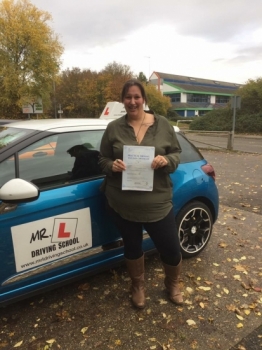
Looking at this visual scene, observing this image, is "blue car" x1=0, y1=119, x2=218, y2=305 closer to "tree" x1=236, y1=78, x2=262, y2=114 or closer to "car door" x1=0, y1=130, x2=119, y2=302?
"car door" x1=0, y1=130, x2=119, y2=302

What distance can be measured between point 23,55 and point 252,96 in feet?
73.6

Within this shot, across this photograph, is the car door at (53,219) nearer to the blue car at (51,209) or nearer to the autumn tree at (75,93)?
the blue car at (51,209)

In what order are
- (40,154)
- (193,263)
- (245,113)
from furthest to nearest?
1. (245,113)
2. (193,263)
3. (40,154)

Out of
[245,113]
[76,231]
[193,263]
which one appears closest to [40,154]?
[76,231]

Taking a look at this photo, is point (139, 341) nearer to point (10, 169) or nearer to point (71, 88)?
point (10, 169)

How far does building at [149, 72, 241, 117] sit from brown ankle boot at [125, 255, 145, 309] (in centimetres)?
6835

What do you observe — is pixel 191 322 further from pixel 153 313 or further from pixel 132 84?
pixel 132 84

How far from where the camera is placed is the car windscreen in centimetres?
250

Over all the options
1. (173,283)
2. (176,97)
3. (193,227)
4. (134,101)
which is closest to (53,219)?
(134,101)

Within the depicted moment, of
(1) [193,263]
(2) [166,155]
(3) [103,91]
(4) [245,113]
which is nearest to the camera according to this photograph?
(2) [166,155]

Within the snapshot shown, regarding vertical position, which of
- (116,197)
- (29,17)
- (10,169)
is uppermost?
(29,17)

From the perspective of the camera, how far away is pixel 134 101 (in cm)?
232

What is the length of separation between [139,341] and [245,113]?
2844 centimetres

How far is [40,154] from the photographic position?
2523 millimetres
